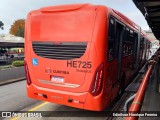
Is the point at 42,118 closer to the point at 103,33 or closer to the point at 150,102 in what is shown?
the point at 103,33

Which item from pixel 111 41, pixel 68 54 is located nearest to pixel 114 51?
pixel 111 41

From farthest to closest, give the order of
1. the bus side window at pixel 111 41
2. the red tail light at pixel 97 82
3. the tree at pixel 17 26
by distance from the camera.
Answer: the tree at pixel 17 26
the bus side window at pixel 111 41
the red tail light at pixel 97 82

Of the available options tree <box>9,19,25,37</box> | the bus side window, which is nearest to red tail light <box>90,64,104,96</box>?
the bus side window

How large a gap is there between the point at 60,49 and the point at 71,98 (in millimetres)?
1335

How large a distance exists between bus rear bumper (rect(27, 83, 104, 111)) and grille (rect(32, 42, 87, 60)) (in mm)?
948

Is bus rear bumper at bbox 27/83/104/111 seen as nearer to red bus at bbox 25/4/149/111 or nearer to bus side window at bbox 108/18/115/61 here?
red bus at bbox 25/4/149/111

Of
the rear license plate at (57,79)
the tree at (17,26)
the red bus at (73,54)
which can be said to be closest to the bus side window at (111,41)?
the red bus at (73,54)

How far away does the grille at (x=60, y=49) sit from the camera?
6.30m

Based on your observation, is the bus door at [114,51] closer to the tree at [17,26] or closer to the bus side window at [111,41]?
the bus side window at [111,41]

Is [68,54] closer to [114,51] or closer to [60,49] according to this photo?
[60,49]

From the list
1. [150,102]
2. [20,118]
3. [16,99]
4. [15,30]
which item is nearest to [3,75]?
[16,99]

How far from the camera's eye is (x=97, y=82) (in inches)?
241

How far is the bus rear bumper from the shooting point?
618 centimetres

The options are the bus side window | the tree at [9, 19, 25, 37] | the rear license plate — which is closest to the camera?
the bus side window
